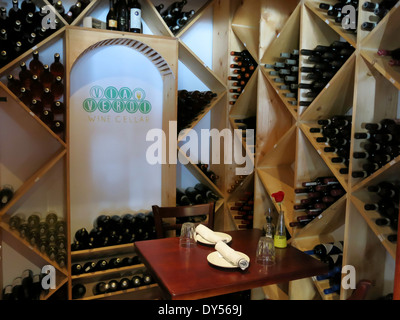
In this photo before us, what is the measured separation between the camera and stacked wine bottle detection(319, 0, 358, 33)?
6.15ft

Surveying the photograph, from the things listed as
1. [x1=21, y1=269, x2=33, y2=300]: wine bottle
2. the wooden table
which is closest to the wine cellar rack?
[x1=21, y1=269, x2=33, y2=300]: wine bottle

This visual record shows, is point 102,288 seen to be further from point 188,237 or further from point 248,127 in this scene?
point 248,127

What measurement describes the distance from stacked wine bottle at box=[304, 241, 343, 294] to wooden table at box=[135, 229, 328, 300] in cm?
37

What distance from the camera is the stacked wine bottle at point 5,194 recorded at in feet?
7.39

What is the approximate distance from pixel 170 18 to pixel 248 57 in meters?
0.68

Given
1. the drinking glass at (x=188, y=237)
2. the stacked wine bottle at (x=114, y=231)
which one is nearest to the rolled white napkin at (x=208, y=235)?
the drinking glass at (x=188, y=237)

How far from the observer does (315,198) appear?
214cm

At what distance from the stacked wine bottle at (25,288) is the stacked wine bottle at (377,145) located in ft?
7.01

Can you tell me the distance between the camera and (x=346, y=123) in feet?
6.34

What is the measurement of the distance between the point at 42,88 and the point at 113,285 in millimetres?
1473

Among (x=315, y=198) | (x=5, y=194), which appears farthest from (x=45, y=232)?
(x=315, y=198)

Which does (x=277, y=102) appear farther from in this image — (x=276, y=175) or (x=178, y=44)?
(x=178, y=44)

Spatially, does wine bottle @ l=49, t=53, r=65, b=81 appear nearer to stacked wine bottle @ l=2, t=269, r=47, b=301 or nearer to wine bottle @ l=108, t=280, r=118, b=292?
stacked wine bottle @ l=2, t=269, r=47, b=301
